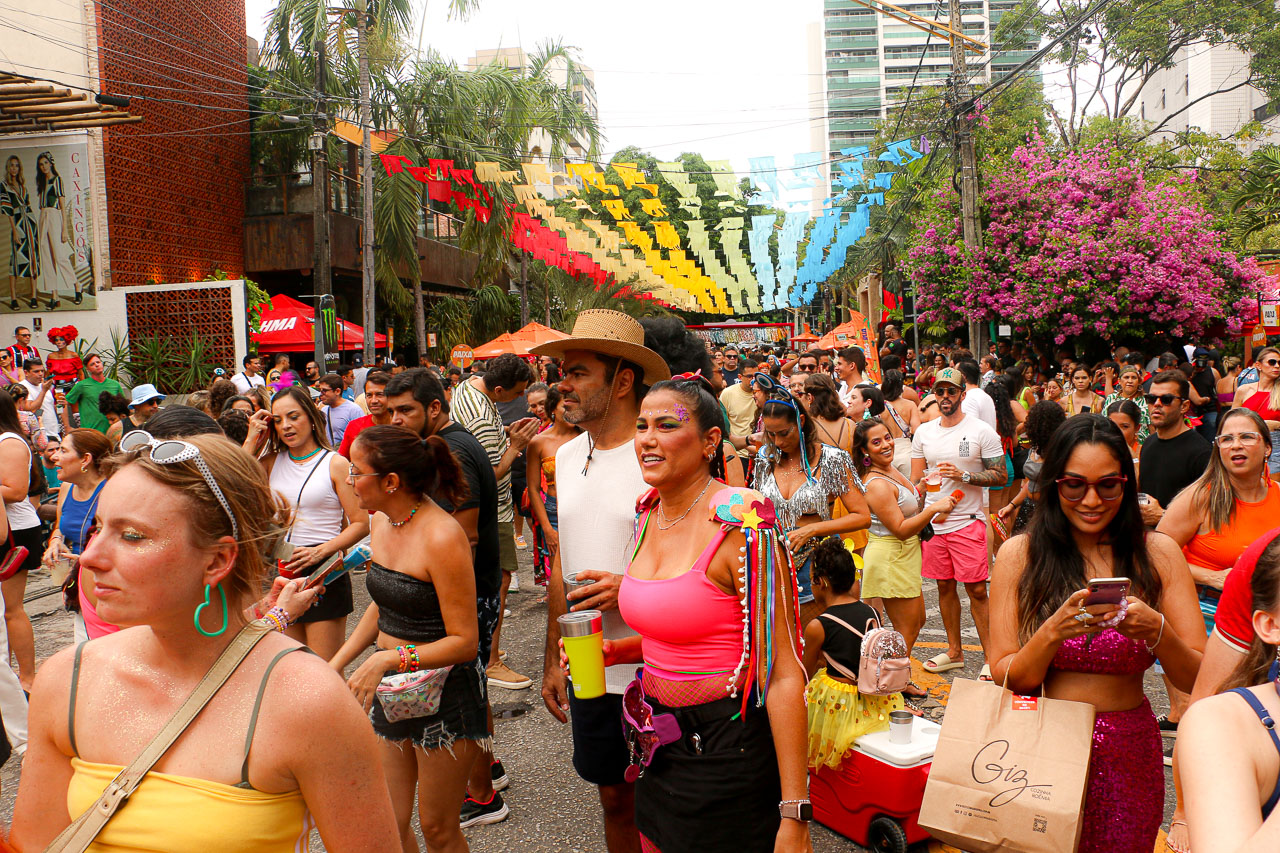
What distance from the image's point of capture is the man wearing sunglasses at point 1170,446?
564cm

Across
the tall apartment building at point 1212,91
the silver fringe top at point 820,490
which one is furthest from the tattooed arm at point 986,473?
the tall apartment building at point 1212,91

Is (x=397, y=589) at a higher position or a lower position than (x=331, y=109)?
lower

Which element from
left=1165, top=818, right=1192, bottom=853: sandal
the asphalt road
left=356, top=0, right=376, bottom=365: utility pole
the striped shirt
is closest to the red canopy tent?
left=356, top=0, right=376, bottom=365: utility pole

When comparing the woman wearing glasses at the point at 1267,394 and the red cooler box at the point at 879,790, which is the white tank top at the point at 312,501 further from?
the woman wearing glasses at the point at 1267,394

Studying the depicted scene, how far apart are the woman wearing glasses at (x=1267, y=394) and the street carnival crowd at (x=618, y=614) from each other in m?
2.79

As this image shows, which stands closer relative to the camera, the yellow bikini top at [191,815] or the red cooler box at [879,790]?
the yellow bikini top at [191,815]

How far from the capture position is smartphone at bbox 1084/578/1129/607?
244cm

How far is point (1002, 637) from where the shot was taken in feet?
9.40

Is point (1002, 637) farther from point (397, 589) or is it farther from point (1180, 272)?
point (1180, 272)

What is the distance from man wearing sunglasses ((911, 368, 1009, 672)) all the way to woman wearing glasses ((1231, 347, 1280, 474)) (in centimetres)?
279

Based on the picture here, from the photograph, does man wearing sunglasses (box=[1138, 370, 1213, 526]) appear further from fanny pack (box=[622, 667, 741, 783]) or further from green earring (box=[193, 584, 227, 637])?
green earring (box=[193, 584, 227, 637])

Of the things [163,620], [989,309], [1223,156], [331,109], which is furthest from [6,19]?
[1223,156]

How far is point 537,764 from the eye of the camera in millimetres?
4852

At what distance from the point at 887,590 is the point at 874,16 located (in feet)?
445
